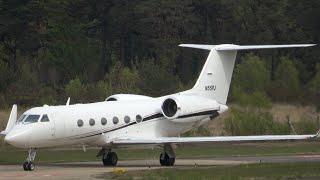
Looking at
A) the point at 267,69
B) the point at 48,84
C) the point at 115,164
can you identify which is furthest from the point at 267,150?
the point at 48,84

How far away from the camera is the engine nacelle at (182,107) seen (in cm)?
3988

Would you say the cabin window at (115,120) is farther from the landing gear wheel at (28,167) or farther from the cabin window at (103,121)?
the landing gear wheel at (28,167)

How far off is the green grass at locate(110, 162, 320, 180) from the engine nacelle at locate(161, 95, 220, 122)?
16.4 ft

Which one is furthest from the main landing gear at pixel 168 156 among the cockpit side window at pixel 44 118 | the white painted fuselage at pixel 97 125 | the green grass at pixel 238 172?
the cockpit side window at pixel 44 118

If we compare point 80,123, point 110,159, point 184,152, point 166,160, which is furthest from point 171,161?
point 184,152

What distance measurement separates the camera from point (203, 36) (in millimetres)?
84188

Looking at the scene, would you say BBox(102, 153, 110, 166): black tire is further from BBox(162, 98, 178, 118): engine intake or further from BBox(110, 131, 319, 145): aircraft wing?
Answer: BBox(162, 98, 178, 118): engine intake

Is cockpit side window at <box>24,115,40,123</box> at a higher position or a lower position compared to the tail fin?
lower

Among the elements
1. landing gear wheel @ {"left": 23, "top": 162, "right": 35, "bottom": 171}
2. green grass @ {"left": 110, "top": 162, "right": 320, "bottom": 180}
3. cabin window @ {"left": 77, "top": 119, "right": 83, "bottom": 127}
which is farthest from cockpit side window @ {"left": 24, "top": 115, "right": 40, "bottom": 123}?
green grass @ {"left": 110, "top": 162, "right": 320, "bottom": 180}

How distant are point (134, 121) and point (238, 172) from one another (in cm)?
816

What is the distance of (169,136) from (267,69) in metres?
19.8

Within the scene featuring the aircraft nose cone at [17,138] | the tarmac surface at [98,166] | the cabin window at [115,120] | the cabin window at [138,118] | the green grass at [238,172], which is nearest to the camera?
the green grass at [238,172]

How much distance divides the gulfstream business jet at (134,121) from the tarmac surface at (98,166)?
0.74 m

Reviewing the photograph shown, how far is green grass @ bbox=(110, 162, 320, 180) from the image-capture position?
31.1 meters
